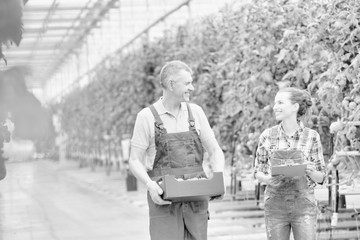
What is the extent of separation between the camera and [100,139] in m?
21.1

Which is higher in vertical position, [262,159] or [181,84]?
[181,84]

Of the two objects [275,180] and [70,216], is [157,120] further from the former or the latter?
[70,216]

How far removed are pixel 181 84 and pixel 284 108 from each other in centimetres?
69

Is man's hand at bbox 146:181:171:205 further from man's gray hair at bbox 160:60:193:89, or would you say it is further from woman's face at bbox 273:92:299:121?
woman's face at bbox 273:92:299:121

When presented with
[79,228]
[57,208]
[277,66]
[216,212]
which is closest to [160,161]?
[277,66]

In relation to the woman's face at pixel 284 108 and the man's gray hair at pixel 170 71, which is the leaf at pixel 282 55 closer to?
the woman's face at pixel 284 108

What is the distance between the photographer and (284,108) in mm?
3656

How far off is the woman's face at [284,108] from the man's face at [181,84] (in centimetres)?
61

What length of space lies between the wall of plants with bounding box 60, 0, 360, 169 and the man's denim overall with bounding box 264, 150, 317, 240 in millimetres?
1193

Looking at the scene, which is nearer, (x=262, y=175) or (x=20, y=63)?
(x=20, y=63)

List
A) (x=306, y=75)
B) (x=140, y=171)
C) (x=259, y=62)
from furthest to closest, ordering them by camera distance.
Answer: (x=259, y=62), (x=306, y=75), (x=140, y=171)

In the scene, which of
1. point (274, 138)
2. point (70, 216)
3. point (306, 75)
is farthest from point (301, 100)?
point (70, 216)

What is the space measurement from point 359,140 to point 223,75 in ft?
15.0

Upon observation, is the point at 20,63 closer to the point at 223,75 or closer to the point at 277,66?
the point at 277,66
